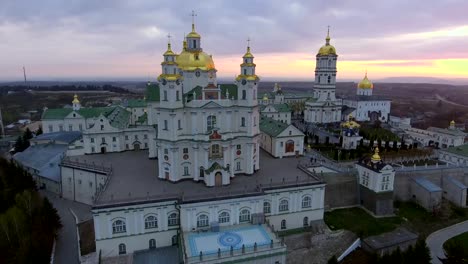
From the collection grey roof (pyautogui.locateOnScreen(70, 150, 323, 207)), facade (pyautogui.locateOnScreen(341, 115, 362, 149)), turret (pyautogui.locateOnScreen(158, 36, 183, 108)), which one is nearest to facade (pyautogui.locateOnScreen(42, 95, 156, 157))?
grey roof (pyautogui.locateOnScreen(70, 150, 323, 207))

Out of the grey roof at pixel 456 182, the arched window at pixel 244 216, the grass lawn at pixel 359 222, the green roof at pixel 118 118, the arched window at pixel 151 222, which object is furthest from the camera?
the green roof at pixel 118 118

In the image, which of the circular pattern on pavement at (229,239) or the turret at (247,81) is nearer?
the circular pattern on pavement at (229,239)

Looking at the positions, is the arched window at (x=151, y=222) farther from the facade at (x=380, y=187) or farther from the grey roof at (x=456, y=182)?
the grey roof at (x=456, y=182)

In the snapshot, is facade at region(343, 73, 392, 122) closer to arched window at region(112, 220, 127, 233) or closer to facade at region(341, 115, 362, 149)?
facade at region(341, 115, 362, 149)

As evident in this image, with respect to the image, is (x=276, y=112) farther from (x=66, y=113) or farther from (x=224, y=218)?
(x=66, y=113)

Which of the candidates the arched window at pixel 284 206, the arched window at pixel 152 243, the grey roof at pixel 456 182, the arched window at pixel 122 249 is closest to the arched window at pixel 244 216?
the arched window at pixel 284 206

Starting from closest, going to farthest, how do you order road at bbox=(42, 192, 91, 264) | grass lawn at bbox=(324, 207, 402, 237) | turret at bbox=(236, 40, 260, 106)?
1. road at bbox=(42, 192, 91, 264)
2. grass lawn at bbox=(324, 207, 402, 237)
3. turret at bbox=(236, 40, 260, 106)

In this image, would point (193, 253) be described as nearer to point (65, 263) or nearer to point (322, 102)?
point (65, 263)

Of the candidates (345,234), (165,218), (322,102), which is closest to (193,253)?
(165,218)
